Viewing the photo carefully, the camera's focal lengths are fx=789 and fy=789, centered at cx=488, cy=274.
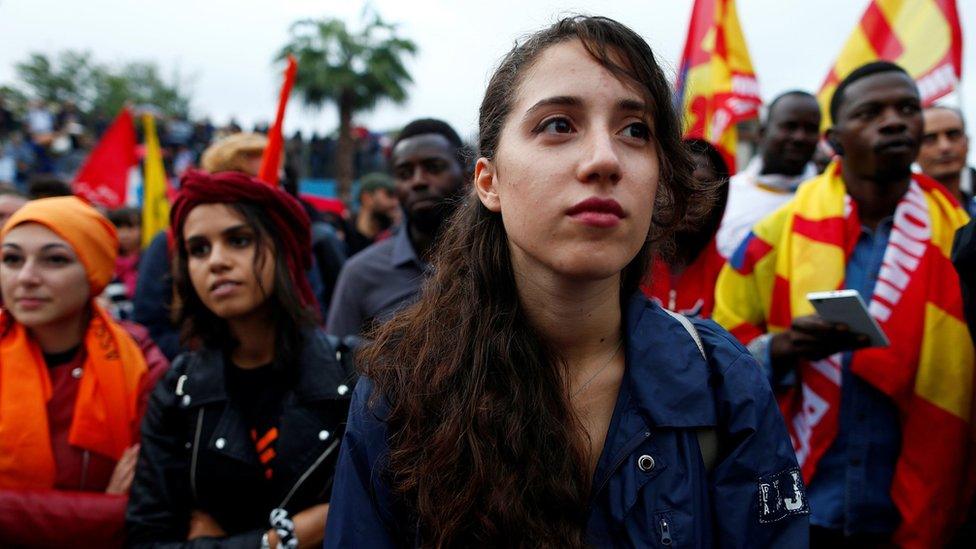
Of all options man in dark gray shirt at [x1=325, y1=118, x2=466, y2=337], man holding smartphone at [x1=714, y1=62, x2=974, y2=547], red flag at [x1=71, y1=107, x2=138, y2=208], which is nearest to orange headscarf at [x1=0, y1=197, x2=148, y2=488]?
man in dark gray shirt at [x1=325, y1=118, x2=466, y2=337]

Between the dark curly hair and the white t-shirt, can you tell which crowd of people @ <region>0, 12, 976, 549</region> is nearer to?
the dark curly hair

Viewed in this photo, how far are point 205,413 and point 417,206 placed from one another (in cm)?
168

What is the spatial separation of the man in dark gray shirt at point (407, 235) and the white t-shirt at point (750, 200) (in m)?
1.56

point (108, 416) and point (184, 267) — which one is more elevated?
point (184, 267)

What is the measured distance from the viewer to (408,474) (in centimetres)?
158

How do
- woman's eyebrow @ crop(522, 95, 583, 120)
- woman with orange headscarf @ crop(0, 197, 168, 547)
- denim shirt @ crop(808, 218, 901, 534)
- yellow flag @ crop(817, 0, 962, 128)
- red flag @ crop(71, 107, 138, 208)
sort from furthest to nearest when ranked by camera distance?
red flag @ crop(71, 107, 138, 208) → yellow flag @ crop(817, 0, 962, 128) → denim shirt @ crop(808, 218, 901, 534) → woman with orange headscarf @ crop(0, 197, 168, 547) → woman's eyebrow @ crop(522, 95, 583, 120)

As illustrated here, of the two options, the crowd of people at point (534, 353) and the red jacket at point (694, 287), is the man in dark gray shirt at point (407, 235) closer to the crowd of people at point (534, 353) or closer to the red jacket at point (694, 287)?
the crowd of people at point (534, 353)

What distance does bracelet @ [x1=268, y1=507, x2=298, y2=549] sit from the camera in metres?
2.25

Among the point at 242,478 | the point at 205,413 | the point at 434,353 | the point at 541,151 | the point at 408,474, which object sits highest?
the point at 541,151

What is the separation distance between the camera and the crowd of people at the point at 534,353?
156cm

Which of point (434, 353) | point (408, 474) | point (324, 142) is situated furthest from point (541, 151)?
point (324, 142)

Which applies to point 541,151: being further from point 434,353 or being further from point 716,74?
point 716,74

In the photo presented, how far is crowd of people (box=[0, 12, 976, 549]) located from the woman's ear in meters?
0.01

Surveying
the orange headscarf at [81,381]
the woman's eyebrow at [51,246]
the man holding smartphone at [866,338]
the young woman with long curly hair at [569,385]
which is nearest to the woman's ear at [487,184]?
the young woman with long curly hair at [569,385]
